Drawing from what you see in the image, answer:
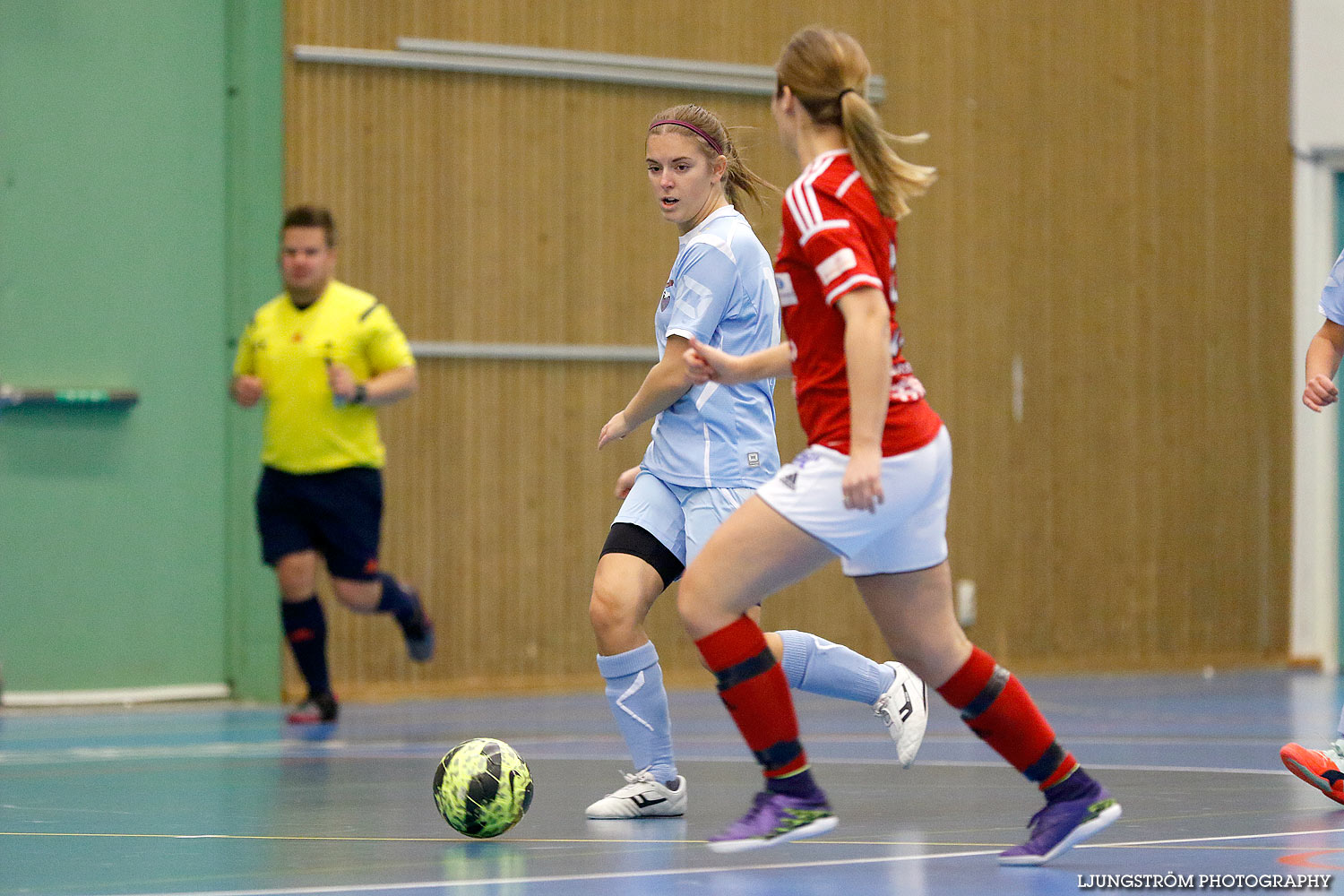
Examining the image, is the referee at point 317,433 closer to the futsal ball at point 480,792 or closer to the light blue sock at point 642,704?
the light blue sock at point 642,704

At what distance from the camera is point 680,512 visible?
505 cm

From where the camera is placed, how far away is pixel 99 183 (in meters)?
9.42

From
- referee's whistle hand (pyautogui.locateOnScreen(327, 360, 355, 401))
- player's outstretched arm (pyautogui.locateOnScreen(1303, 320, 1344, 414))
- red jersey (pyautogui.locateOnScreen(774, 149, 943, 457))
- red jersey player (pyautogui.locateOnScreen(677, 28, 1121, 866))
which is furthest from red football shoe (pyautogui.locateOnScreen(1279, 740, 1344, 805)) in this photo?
referee's whistle hand (pyautogui.locateOnScreen(327, 360, 355, 401))

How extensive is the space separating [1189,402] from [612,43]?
491 centimetres

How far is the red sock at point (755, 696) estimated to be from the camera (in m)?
3.85

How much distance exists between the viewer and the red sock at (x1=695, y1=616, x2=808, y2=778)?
385cm

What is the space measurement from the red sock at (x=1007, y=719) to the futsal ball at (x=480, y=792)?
1319mm

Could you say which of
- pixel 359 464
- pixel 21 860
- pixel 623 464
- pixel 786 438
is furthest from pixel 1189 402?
pixel 21 860

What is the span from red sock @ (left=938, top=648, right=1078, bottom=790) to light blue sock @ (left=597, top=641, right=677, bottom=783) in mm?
1296

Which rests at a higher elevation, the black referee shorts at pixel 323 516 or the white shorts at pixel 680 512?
the white shorts at pixel 680 512

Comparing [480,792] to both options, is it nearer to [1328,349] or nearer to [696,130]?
[696,130]

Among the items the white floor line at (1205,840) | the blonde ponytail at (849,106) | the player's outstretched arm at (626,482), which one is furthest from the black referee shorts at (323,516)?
the blonde ponytail at (849,106)

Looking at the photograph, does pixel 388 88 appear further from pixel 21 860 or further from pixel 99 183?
pixel 21 860

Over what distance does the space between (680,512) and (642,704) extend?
22.0 inches
